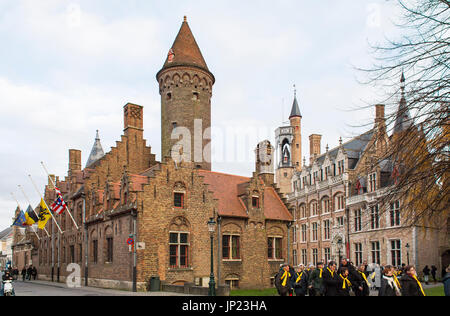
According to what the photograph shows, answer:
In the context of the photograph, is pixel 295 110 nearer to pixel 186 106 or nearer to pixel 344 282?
pixel 186 106

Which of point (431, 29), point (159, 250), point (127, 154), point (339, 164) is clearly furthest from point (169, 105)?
point (431, 29)

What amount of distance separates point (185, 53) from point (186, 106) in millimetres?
5164

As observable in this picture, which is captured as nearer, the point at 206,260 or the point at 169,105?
the point at 206,260

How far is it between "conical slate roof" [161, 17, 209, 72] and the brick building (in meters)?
0.10

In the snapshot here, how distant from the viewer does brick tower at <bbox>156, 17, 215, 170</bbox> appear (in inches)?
1618

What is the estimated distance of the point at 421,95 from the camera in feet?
40.6

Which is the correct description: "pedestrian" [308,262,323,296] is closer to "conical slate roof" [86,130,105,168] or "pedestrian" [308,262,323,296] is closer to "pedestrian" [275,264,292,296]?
"pedestrian" [275,264,292,296]

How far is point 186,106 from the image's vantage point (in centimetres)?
4106

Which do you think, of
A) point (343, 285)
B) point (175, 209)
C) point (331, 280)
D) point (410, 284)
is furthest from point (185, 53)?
point (410, 284)

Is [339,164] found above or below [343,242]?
above

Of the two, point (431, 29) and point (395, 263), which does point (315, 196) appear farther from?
point (431, 29)

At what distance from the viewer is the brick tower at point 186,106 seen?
41094 mm

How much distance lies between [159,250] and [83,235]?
437 inches
